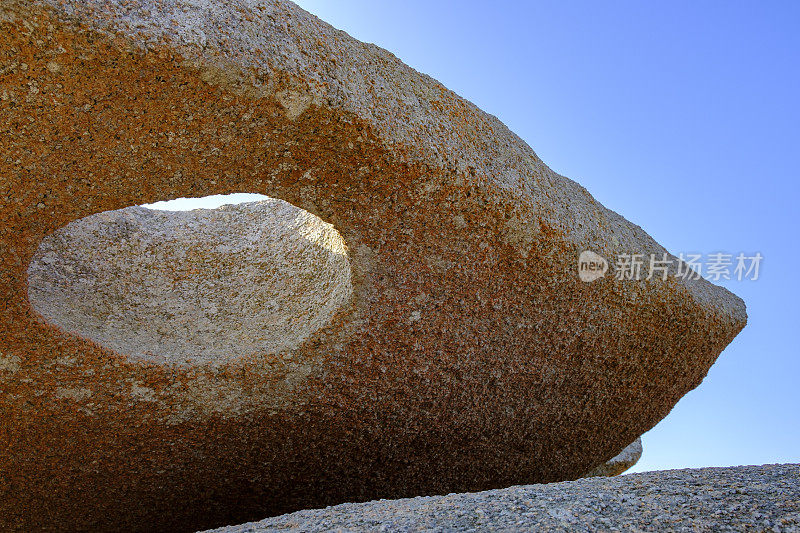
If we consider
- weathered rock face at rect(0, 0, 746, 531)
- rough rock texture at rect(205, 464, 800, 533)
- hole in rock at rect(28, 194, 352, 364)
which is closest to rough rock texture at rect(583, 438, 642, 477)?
weathered rock face at rect(0, 0, 746, 531)

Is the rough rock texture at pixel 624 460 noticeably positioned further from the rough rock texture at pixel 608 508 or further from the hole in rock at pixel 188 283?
the hole in rock at pixel 188 283

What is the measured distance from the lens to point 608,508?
239 centimetres

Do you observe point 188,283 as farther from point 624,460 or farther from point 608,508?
point 624,460

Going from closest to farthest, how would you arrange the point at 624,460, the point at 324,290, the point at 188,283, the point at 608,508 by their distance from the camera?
the point at 608,508 → the point at 324,290 → the point at 188,283 → the point at 624,460

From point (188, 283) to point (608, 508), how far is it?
2.91 metres

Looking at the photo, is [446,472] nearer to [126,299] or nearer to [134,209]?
[126,299]

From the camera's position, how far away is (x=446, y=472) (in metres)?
4.30

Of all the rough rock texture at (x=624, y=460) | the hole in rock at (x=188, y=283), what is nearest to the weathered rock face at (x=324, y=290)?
the hole in rock at (x=188, y=283)

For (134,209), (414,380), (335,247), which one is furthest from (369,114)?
(134,209)

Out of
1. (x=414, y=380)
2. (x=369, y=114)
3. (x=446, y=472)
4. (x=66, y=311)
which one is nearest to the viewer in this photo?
(x=369, y=114)

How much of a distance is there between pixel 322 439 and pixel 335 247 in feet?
4.00

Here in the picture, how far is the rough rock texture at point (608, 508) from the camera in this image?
86.9 inches

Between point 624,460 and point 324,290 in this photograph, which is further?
point 624,460

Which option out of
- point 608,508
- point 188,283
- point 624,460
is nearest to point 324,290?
point 188,283
